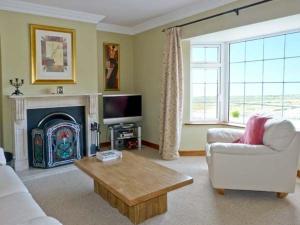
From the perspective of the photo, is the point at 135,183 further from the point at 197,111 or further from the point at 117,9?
the point at 117,9

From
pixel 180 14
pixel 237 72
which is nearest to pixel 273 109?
pixel 237 72

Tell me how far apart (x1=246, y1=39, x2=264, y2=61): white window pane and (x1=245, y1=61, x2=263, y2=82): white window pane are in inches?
3.6

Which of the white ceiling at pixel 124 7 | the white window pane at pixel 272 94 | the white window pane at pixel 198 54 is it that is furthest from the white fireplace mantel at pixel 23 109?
the white window pane at pixel 272 94

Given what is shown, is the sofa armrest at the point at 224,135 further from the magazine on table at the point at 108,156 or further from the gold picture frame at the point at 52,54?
the gold picture frame at the point at 52,54

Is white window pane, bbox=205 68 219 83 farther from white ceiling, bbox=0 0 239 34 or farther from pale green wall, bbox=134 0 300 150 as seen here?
white ceiling, bbox=0 0 239 34

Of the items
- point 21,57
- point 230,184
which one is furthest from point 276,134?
point 21,57

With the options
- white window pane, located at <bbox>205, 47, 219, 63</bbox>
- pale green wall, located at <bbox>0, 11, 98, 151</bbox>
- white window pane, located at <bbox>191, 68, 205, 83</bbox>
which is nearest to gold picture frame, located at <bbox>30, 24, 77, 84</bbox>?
pale green wall, located at <bbox>0, 11, 98, 151</bbox>

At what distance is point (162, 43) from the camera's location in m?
4.82

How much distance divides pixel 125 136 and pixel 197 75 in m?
1.85

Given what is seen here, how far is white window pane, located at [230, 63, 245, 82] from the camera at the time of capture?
4.57 meters

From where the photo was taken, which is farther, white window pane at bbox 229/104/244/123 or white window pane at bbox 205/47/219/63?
white window pane at bbox 205/47/219/63

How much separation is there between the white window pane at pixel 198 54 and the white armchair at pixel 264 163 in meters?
2.18

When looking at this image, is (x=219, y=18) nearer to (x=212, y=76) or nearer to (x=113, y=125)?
(x=212, y=76)

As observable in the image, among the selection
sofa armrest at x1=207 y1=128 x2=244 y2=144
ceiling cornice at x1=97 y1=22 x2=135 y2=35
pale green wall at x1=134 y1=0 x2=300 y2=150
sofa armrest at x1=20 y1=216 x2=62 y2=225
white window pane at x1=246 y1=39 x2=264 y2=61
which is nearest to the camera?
sofa armrest at x1=20 y1=216 x2=62 y2=225
